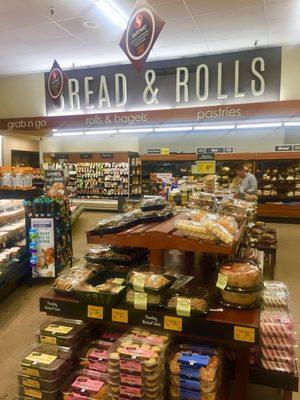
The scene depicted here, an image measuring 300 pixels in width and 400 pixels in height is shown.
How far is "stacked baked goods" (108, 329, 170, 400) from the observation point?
173 centimetres

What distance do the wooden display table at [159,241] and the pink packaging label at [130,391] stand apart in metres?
0.68

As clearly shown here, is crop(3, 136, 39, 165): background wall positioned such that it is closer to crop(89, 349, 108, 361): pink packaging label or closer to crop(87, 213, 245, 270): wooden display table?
crop(87, 213, 245, 270): wooden display table

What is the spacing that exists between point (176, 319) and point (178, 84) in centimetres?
607

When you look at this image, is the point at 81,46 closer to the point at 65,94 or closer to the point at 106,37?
the point at 106,37

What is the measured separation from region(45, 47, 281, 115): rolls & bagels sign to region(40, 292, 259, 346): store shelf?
5642mm

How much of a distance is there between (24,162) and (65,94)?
Result: 15.5 ft

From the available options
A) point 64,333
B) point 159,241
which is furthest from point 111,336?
point 159,241

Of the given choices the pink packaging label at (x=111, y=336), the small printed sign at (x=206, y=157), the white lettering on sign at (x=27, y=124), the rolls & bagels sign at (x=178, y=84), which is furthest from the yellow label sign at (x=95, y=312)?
the small printed sign at (x=206, y=157)

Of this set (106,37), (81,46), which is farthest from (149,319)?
(81,46)

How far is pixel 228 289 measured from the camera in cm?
181

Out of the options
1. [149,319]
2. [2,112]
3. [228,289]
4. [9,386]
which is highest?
[2,112]

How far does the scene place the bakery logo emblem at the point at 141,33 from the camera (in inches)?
141

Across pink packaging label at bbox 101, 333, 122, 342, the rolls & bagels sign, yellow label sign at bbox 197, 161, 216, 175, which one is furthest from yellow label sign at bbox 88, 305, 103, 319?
yellow label sign at bbox 197, 161, 216, 175

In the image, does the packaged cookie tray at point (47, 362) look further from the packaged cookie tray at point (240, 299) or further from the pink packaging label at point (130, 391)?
the packaged cookie tray at point (240, 299)
